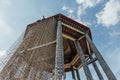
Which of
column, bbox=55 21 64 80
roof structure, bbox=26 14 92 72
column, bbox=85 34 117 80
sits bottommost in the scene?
column, bbox=55 21 64 80

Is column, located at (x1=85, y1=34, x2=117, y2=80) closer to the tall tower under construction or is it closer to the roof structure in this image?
the tall tower under construction

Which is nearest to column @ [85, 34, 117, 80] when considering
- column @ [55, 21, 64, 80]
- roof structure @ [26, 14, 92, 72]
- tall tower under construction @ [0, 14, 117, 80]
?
tall tower under construction @ [0, 14, 117, 80]

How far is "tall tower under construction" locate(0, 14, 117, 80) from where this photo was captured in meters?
6.35

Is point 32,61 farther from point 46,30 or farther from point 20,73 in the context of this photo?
point 46,30

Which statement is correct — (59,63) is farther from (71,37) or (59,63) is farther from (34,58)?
(71,37)

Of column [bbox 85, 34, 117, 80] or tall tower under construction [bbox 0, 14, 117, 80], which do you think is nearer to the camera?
tall tower under construction [bbox 0, 14, 117, 80]

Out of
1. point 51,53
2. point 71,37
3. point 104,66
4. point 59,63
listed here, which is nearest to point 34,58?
point 51,53

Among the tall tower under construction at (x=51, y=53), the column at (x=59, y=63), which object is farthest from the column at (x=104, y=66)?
the column at (x=59, y=63)

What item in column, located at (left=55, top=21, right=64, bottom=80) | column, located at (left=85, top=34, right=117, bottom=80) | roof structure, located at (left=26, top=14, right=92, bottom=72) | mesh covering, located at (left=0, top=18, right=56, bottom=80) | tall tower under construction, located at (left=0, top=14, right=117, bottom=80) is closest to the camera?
column, located at (left=55, top=21, right=64, bottom=80)

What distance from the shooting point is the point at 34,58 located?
7582 mm


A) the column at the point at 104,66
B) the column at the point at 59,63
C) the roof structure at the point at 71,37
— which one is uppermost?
the roof structure at the point at 71,37

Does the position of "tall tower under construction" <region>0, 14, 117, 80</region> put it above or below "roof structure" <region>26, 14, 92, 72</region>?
below

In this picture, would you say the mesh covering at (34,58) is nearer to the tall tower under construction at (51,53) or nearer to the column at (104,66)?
the tall tower under construction at (51,53)

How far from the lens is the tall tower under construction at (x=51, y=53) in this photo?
20.8ft
